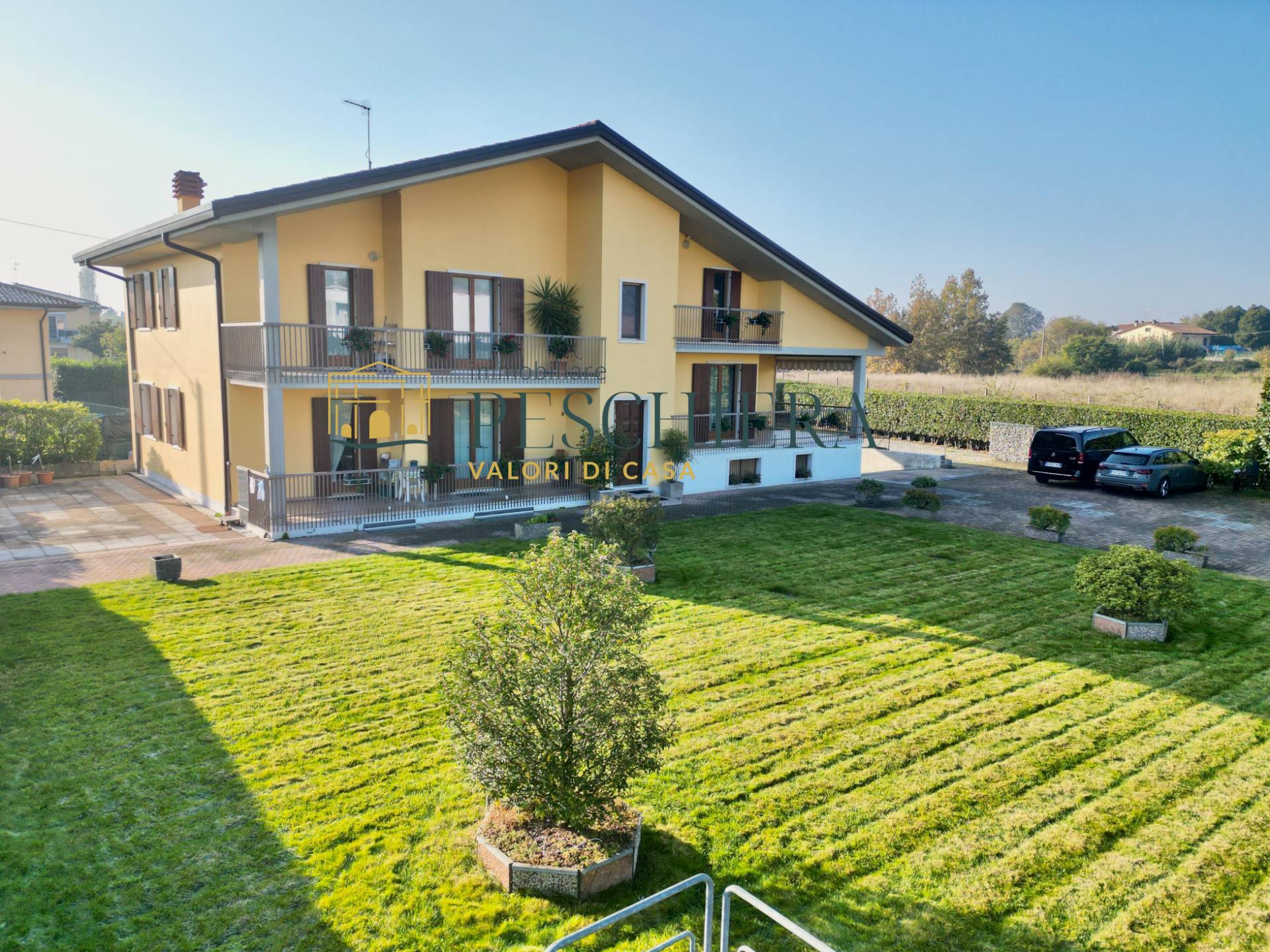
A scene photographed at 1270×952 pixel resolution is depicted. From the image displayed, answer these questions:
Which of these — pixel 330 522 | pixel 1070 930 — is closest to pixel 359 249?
pixel 330 522

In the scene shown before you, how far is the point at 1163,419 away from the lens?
27.4m

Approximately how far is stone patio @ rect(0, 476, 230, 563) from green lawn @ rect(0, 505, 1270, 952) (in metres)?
3.46

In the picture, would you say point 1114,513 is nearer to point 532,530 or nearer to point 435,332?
point 532,530

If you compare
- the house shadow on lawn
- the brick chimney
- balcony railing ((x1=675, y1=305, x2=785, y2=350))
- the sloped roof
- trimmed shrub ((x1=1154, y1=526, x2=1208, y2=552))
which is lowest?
the house shadow on lawn

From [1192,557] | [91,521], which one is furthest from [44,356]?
[1192,557]

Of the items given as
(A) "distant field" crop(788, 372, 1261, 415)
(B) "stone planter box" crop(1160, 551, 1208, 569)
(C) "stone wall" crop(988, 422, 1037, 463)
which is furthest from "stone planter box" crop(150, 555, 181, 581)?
A: (A) "distant field" crop(788, 372, 1261, 415)

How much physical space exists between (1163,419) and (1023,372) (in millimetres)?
46979

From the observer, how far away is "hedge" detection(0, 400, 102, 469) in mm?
21875

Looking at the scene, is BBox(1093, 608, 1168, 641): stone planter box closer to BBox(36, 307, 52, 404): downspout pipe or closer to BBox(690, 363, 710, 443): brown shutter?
BBox(690, 363, 710, 443): brown shutter

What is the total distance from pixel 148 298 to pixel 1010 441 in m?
28.0

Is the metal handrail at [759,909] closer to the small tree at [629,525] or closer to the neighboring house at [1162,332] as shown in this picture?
the small tree at [629,525]

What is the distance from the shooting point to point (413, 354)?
60.3 ft

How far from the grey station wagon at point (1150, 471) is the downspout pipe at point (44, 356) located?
3574cm

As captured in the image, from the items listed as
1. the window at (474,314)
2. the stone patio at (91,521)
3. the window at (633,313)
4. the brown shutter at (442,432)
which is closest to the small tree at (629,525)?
the brown shutter at (442,432)
